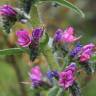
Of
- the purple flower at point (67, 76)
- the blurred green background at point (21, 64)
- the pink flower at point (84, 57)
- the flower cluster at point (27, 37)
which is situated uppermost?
the flower cluster at point (27, 37)

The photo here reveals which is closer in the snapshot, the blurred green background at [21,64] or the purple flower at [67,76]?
the purple flower at [67,76]

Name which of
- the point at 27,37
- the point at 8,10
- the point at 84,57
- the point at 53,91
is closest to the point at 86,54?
the point at 84,57

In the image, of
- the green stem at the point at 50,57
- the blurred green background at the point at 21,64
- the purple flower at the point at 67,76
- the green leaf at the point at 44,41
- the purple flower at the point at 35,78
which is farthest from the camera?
the blurred green background at the point at 21,64

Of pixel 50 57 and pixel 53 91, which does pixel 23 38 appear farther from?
pixel 53 91

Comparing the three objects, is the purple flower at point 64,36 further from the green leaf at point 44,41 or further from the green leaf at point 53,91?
the green leaf at point 53,91

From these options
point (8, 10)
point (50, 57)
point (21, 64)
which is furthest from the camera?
point (21, 64)

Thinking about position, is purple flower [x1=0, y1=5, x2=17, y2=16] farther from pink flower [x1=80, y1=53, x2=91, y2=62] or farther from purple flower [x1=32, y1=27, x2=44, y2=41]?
pink flower [x1=80, y1=53, x2=91, y2=62]

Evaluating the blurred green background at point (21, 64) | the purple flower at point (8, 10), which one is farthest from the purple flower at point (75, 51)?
the blurred green background at point (21, 64)

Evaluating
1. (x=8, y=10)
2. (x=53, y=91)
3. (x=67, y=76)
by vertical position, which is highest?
(x=8, y=10)

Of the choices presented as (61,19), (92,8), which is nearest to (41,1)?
(61,19)

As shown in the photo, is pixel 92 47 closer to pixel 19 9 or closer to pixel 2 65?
pixel 19 9
